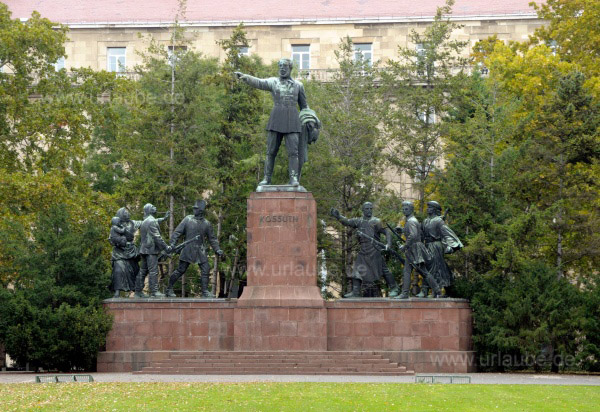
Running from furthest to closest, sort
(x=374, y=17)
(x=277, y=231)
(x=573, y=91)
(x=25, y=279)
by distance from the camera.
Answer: (x=374, y=17) → (x=573, y=91) → (x=25, y=279) → (x=277, y=231)

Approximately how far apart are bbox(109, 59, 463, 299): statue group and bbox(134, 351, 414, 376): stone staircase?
9.89 ft

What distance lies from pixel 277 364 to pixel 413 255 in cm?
530

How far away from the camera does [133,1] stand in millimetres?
62906

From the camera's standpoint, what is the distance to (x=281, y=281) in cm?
3142

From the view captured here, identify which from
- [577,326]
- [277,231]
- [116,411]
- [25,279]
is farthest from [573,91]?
[116,411]

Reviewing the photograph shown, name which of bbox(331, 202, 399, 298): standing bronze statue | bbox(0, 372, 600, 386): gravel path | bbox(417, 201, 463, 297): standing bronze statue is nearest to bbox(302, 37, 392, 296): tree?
bbox(331, 202, 399, 298): standing bronze statue

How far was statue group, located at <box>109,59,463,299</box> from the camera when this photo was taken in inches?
1272

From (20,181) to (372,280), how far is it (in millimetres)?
13566

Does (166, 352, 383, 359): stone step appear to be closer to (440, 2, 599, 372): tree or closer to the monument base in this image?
the monument base

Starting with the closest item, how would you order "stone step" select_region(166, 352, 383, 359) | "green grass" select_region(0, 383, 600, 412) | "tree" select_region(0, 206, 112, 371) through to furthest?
"green grass" select_region(0, 383, 600, 412)
"stone step" select_region(166, 352, 383, 359)
"tree" select_region(0, 206, 112, 371)

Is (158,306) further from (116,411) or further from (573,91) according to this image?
(573,91)

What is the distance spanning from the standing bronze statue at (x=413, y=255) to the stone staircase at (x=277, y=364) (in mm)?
2882

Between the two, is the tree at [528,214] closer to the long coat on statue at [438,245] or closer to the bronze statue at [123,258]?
the long coat on statue at [438,245]

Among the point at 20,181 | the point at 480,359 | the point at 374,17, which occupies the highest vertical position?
the point at 374,17
